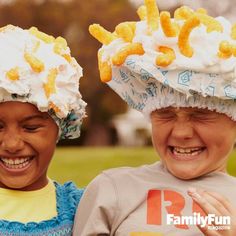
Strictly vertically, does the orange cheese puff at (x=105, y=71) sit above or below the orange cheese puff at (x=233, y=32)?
below

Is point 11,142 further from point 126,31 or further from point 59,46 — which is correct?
point 126,31

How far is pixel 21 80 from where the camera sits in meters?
3.61

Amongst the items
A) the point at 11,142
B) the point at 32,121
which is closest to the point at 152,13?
the point at 32,121

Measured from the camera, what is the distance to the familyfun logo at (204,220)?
3.17 m

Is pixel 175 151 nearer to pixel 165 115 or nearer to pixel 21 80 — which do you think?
pixel 165 115

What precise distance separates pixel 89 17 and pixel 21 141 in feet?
104

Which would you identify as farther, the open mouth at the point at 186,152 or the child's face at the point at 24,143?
the child's face at the point at 24,143

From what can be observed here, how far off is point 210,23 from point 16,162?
3.52 ft

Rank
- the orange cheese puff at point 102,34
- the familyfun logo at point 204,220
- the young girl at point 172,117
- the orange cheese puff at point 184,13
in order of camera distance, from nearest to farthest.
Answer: the familyfun logo at point 204,220 < the young girl at point 172,117 < the orange cheese puff at point 184,13 < the orange cheese puff at point 102,34

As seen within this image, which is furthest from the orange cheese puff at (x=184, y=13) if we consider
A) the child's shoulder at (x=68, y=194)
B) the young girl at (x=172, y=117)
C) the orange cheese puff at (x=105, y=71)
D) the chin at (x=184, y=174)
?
the child's shoulder at (x=68, y=194)

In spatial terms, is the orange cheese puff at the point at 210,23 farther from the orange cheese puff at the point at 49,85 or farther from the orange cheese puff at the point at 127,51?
the orange cheese puff at the point at 49,85

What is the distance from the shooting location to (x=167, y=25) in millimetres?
3408

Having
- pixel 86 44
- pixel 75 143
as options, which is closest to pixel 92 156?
pixel 75 143

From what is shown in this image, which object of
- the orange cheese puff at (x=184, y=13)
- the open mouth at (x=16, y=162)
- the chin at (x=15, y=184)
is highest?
the orange cheese puff at (x=184, y=13)
